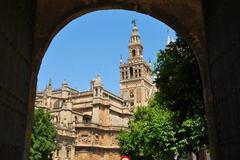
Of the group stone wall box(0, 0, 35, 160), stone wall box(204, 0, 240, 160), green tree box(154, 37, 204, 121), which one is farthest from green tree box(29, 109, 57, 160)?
stone wall box(204, 0, 240, 160)

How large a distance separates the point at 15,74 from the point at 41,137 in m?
29.2

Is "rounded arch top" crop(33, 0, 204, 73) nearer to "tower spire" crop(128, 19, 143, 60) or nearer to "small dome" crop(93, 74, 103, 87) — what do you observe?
"small dome" crop(93, 74, 103, 87)

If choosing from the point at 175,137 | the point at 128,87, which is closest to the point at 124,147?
the point at 175,137

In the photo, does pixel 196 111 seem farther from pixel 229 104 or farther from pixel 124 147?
pixel 124 147

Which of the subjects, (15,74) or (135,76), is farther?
(135,76)

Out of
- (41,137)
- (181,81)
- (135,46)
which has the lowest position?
(41,137)

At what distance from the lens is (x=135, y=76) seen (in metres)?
87.9

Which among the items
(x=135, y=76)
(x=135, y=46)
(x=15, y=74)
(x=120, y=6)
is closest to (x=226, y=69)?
(x=120, y=6)

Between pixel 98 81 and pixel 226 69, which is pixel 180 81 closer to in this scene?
pixel 226 69

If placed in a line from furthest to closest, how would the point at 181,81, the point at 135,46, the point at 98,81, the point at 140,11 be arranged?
the point at 135,46
the point at 98,81
the point at 181,81
the point at 140,11

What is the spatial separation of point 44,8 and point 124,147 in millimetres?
31595

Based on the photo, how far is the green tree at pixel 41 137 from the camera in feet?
107

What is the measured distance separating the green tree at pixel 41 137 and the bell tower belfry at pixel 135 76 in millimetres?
48707

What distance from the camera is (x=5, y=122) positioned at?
5.61 m
